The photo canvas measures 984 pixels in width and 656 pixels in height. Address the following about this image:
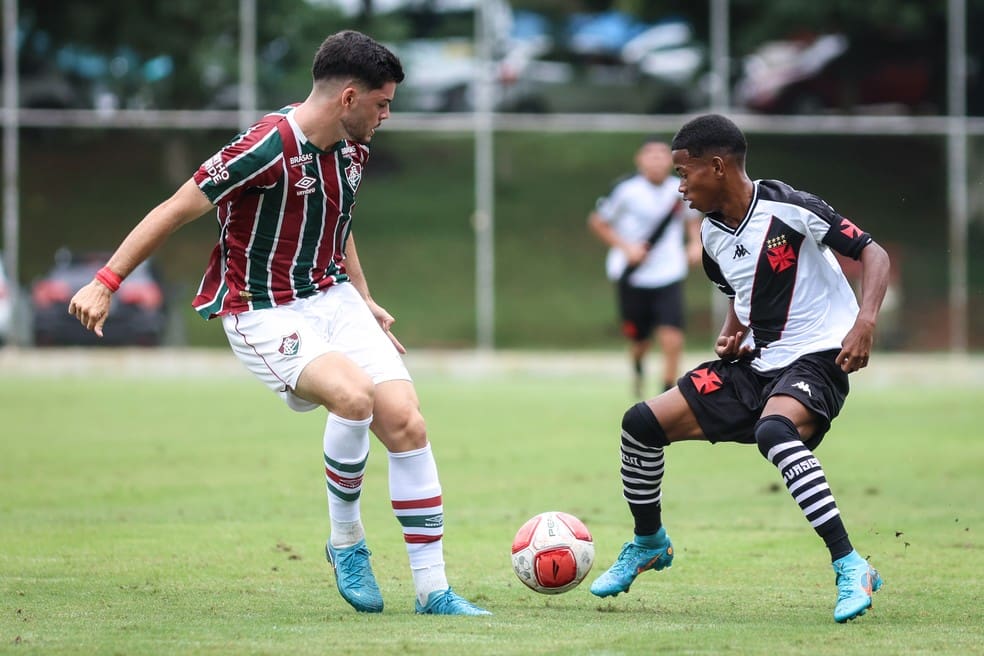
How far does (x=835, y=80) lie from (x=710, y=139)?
1778cm

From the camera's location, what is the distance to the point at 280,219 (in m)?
6.11

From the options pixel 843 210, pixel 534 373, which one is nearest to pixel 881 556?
pixel 534 373

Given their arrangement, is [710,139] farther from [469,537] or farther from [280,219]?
[469,537]

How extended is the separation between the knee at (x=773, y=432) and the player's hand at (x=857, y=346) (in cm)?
31

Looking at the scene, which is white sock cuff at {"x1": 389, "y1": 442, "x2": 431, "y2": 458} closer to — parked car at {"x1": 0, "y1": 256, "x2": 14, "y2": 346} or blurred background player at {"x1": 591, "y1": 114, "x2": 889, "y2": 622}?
blurred background player at {"x1": 591, "y1": 114, "x2": 889, "y2": 622}

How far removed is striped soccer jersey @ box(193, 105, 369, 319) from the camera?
235 inches

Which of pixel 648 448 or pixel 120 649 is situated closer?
pixel 120 649

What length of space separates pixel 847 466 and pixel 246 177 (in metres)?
6.27

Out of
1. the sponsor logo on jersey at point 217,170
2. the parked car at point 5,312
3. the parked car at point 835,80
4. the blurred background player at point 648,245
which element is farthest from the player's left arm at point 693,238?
the parked car at point 5,312

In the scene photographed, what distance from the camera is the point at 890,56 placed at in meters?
23.1

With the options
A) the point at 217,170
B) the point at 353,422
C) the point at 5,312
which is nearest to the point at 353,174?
the point at 217,170

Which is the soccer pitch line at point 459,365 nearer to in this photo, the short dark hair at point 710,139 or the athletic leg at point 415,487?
the short dark hair at point 710,139

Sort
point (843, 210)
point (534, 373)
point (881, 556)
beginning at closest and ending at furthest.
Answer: point (881, 556)
point (534, 373)
point (843, 210)

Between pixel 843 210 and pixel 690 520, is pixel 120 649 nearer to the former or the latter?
pixel 690 520
